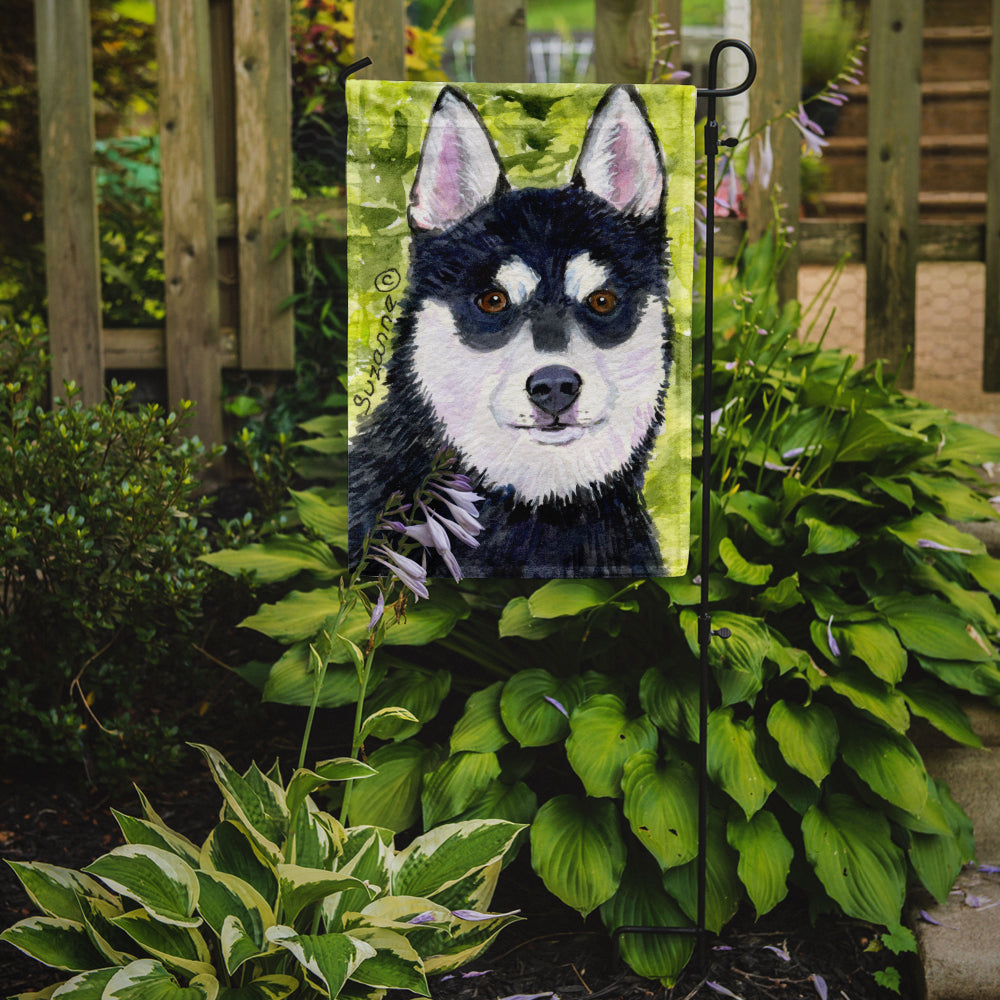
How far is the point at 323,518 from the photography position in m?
2.49

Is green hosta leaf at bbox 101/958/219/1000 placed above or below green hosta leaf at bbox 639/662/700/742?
below

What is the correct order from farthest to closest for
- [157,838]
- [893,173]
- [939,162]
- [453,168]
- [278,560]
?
1. [939,162]
2. [893,173]
3. [278,560]
4. [453,168]
5. [157,838]

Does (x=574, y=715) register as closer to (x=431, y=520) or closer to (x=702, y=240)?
(x=431, y=520)

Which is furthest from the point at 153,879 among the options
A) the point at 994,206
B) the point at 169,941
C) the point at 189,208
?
the point at 994,206

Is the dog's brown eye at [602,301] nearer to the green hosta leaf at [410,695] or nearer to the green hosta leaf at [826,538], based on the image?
the green hosta leaf at [826,538]

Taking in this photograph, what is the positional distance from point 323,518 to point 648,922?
1.17 meters

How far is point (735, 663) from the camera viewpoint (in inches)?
76.6

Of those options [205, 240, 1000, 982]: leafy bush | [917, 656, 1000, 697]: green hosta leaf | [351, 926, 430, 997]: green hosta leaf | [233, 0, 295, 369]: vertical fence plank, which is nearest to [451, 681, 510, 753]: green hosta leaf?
[205, 240, 1000, 982]: leafy bush

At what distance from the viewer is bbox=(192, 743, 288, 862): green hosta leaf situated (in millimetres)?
1655

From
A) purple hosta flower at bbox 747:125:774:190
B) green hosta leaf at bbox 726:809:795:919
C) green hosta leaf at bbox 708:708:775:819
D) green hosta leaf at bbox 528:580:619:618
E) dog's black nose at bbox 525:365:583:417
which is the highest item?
purple hosta flower at bbox 747:125:774:190

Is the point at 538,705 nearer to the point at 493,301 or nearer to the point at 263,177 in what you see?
the point at 493,301

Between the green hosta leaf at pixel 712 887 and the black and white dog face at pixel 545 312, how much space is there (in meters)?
0.73

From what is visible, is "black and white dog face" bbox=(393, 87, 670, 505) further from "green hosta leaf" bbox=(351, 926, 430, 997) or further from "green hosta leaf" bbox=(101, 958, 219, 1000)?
"green hosta leaf" bbox=(101, 958, 219, 1000)

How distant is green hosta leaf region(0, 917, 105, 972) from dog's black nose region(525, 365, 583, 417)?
1.15m
